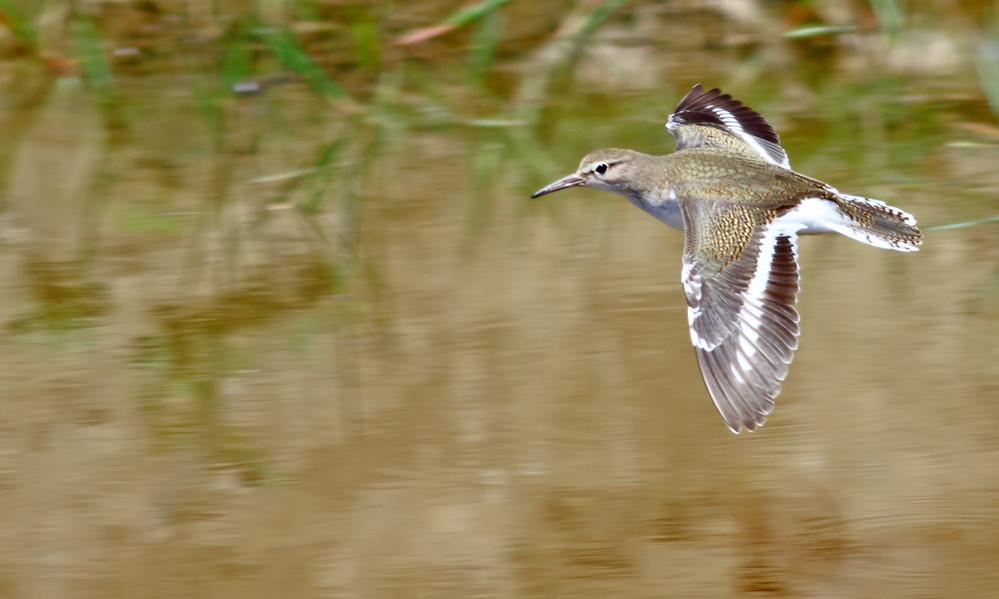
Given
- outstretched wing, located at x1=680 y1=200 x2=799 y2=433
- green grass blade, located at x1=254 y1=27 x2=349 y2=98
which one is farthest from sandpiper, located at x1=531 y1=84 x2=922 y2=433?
green grass blade, located at x1=254 y1=27 x2=349 y2=98

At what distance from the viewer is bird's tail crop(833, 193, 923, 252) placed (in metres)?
4.62

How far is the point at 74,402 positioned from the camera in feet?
16.4

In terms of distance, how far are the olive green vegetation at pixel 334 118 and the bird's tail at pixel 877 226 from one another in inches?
49.4

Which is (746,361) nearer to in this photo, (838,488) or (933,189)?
(838,488)

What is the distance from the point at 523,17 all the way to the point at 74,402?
3.97 meters

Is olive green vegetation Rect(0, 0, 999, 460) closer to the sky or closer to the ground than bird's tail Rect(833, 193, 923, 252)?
closer to the ground

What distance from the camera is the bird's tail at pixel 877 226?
4.62m

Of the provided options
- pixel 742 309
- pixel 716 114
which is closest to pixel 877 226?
pixel 742 309

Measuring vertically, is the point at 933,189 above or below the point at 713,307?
below

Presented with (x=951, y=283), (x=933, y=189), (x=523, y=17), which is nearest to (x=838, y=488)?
(x=951, y=283)

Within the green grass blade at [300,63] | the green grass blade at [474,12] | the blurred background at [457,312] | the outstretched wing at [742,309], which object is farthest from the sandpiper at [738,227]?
the green grass blade at [300,63]

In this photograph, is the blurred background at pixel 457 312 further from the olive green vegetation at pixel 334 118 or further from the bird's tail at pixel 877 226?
the bird's tail at pixel 877 226

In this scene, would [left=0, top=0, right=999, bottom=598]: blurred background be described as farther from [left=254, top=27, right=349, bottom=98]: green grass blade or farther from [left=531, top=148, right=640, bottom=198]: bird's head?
[left=531, top=148, right=640, bottom=198]: bird's head

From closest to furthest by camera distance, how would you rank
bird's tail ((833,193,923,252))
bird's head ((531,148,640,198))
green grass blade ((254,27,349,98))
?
bird's tail ((833,193,923,252))
bird's head ((531,148,640,198))
green grass blade ((254,27,349,98))
